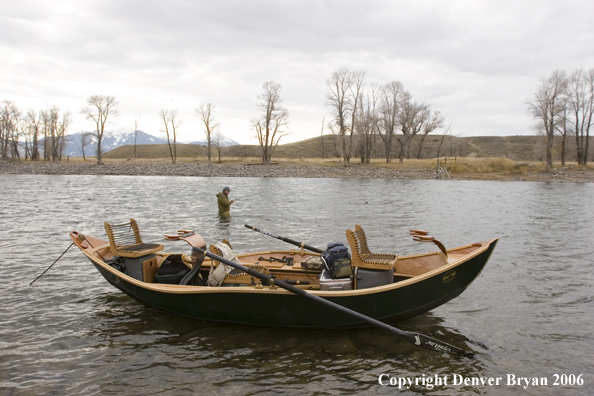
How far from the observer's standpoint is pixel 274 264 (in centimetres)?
912

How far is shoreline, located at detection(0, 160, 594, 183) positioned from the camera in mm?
A: 53469

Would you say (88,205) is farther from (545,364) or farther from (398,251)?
(545,364)

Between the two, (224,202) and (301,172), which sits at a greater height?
(301,172)

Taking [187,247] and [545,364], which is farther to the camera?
[187,247]

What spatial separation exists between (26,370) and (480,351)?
7443 mm

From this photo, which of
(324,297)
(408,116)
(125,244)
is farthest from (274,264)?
(408,116)

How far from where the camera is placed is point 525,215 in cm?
2312

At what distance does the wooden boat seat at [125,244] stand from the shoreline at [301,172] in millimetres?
46275

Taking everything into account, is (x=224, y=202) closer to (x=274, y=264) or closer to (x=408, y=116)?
(x=274, y=264)

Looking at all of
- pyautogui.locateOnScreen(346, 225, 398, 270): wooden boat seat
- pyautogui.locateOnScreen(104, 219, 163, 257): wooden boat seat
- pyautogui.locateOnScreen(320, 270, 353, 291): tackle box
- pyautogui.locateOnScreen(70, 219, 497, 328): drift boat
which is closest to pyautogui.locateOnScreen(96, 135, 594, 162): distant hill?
pyautogui.locateOnScreen(104, 219, 163, 257): wooden boat seat

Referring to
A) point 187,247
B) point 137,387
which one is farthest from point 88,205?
point 137,387

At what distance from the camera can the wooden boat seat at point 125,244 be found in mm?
8461

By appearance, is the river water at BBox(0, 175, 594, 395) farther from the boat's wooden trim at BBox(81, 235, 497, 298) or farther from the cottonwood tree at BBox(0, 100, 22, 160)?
the cottonwood tree at BBox(0, 100, 22, 160)

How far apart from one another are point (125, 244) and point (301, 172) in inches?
1939
